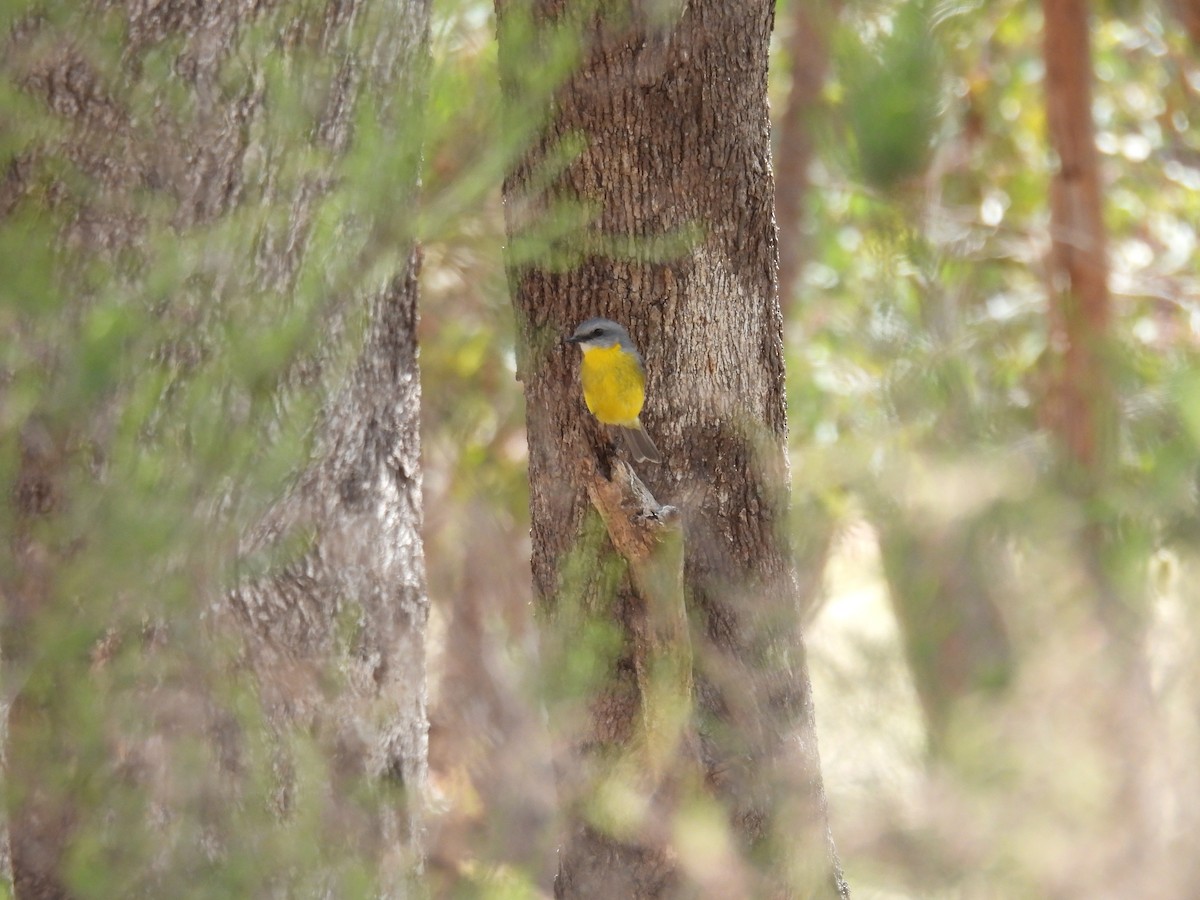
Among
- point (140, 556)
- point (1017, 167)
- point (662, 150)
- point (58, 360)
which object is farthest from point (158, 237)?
point (1017, 167)

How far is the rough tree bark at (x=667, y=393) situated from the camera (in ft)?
6.59

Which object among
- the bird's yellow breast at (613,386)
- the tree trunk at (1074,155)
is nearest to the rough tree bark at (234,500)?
the bird's yellow breast at (613,386)

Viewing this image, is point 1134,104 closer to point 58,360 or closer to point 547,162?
point 547,162

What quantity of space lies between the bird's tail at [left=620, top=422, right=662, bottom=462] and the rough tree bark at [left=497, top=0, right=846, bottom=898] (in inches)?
0.9

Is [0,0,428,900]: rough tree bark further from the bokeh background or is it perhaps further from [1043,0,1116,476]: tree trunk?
[1043,0,1116,476]: tree trunk

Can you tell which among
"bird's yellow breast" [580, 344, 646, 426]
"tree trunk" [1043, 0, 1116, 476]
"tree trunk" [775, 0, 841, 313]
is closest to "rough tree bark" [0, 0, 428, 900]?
"bird's yellow breast" [580, 344, 646, 426]

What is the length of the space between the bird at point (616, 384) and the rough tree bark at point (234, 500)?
0.50 m

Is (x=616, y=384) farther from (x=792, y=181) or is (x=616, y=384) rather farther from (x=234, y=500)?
(x=792, y=181)

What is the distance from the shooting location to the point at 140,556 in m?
0.92

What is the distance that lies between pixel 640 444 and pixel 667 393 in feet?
0.36

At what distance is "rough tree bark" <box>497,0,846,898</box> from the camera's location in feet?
6.59

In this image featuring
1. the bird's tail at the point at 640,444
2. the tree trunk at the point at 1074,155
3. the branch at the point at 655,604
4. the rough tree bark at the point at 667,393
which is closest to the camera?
the branch at the point at 655,604

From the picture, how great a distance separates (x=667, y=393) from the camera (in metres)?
2.33

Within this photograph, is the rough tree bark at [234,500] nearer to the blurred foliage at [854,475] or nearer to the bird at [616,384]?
the blurred foliage at [854,475]
